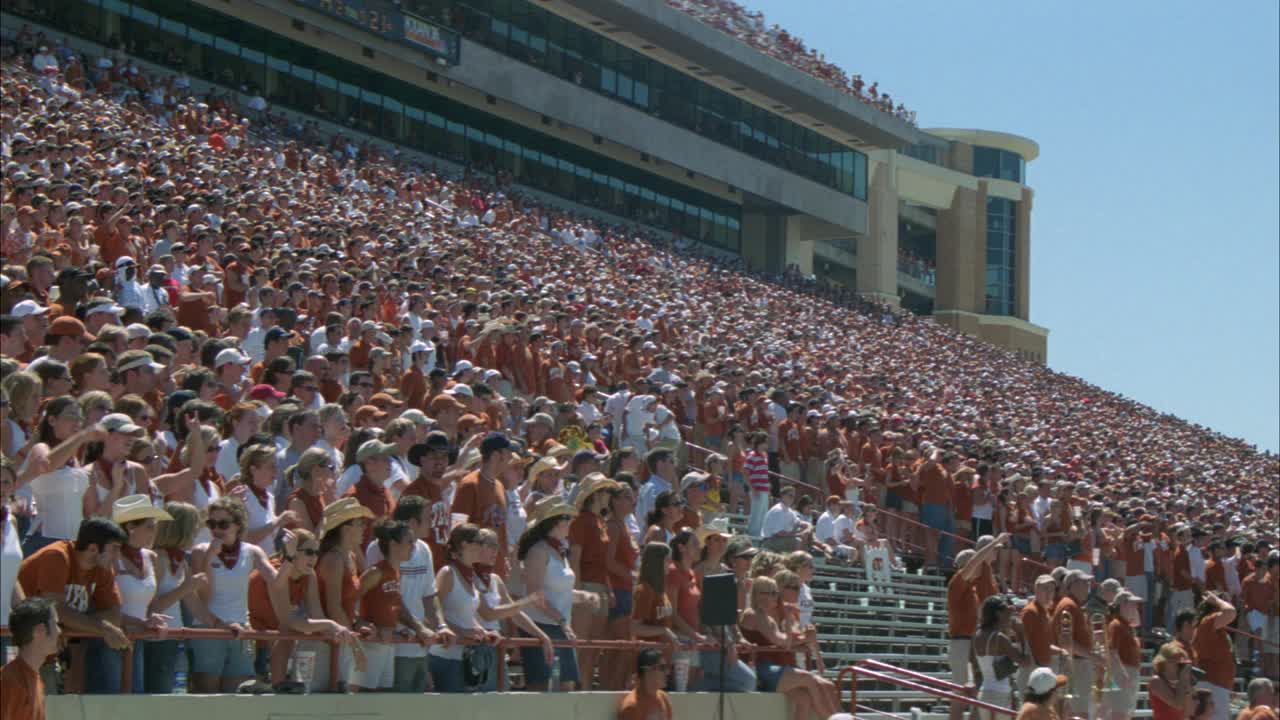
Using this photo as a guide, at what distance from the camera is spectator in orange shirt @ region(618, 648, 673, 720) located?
1088 cm

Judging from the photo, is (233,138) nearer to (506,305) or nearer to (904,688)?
(506,305)

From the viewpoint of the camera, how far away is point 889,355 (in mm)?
41156

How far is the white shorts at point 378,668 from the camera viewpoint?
9594mm

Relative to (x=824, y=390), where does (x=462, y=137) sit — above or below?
above

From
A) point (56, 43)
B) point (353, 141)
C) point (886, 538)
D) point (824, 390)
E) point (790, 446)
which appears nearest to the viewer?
point (886, 538)

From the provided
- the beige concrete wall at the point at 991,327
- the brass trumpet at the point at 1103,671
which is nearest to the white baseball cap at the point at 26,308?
the brass trumpet at the point at 1103,671

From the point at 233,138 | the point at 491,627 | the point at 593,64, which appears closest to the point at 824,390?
the point at 233,138

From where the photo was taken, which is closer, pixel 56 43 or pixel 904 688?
pixel 904 688

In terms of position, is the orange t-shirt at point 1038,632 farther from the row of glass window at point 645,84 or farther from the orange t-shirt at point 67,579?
the row of glass window at point 645,84

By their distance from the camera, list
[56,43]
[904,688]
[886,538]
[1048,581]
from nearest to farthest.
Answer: [1048,581]
[904,688]
[886,538]
[56,43]

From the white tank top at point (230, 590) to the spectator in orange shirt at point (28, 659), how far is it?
61.3 inches

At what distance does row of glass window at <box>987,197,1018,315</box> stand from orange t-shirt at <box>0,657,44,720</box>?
2615 inches

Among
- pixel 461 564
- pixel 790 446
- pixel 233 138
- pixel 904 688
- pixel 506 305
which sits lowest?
pixel 904 688

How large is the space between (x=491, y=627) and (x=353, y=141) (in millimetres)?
30669
